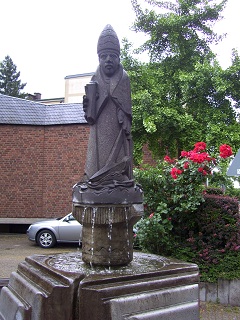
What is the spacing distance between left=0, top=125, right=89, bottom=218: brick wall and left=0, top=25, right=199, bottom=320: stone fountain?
1069 cm

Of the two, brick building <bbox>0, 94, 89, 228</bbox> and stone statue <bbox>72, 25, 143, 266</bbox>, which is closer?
stone statue <bbox>72, 25, 143, 266</bbox>

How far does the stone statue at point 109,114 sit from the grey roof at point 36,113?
1085cm

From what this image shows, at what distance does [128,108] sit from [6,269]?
19.0 feet

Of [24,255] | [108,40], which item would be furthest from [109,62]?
[24,255]

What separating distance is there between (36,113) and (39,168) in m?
2.46

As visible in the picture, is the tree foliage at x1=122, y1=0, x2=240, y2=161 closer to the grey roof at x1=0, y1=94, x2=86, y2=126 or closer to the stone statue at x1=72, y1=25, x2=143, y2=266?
the grey roof at x1=0, y1=94, x2=86, y2=126

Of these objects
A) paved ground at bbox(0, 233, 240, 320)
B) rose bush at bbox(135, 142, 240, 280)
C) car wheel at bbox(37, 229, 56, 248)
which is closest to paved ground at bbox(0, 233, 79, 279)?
paved ground at bbox(0, 233, 240, 320)

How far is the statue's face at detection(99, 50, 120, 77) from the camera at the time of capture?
4.88 meters

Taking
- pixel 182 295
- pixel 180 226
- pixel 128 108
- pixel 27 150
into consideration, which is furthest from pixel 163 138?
pixel 182 295

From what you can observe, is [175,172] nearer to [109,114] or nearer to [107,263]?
[109,114]

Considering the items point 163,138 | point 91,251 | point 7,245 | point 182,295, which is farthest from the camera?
point 163,138

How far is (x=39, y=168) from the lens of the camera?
15945 millimetres

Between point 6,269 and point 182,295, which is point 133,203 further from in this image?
point 6,269

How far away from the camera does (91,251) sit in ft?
14.6
